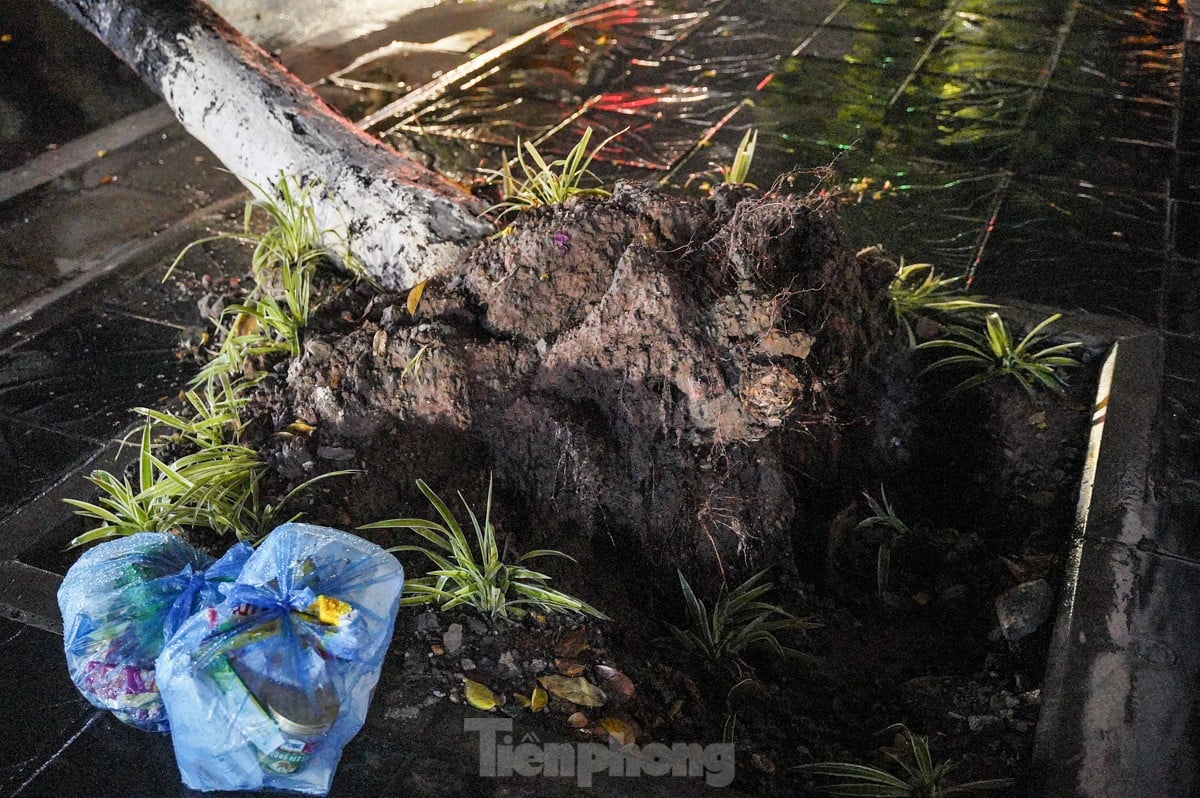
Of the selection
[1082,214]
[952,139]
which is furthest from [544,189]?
[952,139]

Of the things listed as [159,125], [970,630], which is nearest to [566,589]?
[970,630]

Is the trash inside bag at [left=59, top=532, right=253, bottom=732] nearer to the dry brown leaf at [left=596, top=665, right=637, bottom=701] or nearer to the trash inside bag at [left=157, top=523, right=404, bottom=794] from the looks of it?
the trash inside bag at [left=157, top=523, right=404, bottom=794]

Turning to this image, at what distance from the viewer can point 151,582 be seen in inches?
87.6

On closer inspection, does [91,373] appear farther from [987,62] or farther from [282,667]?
[987,62]

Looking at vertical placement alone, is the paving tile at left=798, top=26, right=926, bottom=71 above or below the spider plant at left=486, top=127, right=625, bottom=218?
below

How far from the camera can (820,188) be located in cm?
466

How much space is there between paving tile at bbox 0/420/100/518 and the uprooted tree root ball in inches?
33.5

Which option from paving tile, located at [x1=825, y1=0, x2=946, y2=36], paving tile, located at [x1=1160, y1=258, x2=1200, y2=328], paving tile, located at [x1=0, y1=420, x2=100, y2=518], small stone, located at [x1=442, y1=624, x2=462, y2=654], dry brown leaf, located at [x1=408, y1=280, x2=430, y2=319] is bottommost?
paving tile, located at [x1=1160, y1=258, x2=1200, y2=328]

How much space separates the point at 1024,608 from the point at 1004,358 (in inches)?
40.9

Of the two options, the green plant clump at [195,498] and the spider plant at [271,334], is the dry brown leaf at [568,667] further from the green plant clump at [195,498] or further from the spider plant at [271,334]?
the spider plant at [271,334]

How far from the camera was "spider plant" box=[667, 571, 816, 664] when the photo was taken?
8.73 ft

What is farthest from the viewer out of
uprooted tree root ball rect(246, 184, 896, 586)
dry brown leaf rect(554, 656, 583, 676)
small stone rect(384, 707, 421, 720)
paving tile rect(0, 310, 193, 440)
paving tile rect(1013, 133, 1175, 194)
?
paving tile rect(1013, 133, 1175, 194)

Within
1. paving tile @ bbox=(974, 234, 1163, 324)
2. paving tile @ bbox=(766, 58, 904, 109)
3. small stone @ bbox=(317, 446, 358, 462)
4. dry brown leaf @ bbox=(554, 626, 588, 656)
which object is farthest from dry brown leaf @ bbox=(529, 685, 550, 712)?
paving tile @ bbox=(766, 58, 904, 109)

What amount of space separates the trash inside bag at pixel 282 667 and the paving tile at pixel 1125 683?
1595 mm
